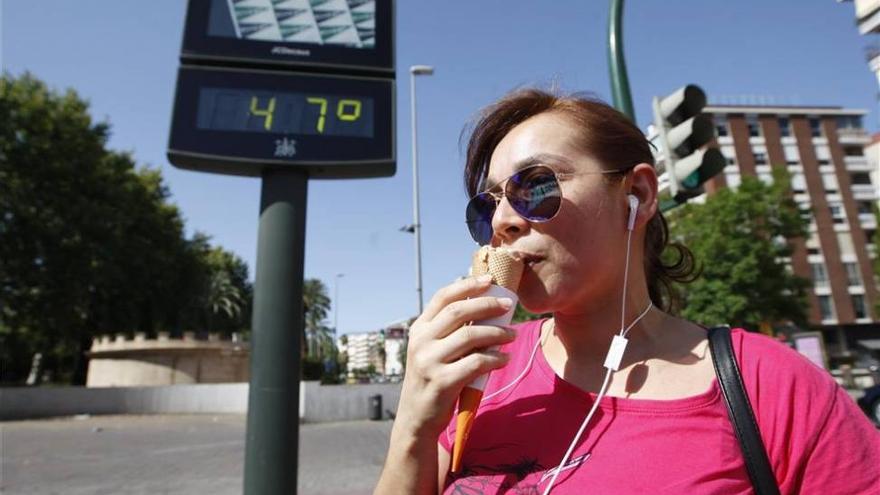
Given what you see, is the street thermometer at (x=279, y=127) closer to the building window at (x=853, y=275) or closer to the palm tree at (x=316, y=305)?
the building window at (x=853, y=275)

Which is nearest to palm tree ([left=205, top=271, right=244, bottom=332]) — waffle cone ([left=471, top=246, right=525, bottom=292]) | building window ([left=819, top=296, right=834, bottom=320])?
building window ([left=819, top=296, right=834, bottom=320])

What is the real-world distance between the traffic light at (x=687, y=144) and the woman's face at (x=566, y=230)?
330 centimetres

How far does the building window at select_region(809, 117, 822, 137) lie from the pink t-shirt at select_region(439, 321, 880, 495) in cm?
5800

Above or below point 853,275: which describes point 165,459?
below

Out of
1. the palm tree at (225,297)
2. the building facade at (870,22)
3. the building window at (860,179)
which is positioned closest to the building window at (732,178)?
the building window at (860,179)

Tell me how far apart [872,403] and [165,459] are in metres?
13.6

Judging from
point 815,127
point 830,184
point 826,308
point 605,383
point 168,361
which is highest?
point 815,127

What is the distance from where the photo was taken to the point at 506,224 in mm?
1471

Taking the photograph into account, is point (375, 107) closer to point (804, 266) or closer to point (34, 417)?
point (34, 417)

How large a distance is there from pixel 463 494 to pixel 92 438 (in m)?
18.0

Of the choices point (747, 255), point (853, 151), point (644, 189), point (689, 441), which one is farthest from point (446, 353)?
point (853, 151)

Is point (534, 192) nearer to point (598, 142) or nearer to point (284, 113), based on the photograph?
point (598, 142)

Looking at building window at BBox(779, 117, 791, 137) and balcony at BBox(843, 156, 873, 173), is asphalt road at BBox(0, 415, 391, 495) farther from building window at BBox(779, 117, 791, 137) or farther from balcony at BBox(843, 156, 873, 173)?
balcony at BBox(843, 156, 873, 173)

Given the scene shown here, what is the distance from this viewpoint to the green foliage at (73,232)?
2675 cm
